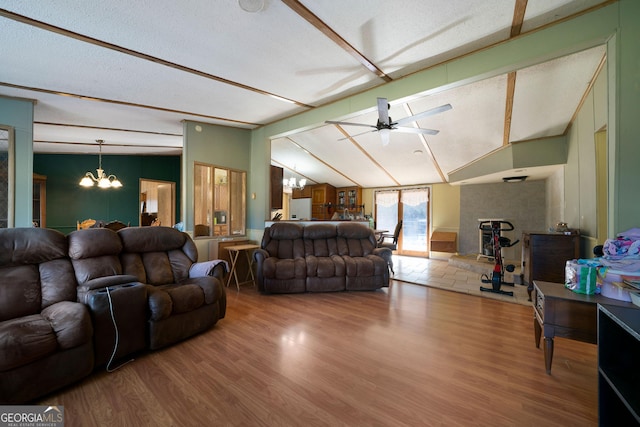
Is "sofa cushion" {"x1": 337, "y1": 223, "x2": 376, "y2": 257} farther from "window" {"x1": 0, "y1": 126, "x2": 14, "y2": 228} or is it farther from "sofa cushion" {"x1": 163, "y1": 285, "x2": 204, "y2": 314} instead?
"window" {"x1": 0, "y1": 126, "x2": 14, "y2": 228}

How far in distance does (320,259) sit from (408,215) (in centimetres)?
491

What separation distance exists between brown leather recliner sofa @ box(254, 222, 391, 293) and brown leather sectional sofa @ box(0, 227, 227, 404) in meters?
1.09

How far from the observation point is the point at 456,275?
5059 millimetres

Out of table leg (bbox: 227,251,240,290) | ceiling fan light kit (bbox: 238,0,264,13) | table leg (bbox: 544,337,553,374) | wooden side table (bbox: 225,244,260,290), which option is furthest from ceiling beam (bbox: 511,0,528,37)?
table leg (bbox: 227,251,240,290)

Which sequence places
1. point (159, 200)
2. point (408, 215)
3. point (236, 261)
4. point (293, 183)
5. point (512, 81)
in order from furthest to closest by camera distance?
point (408, 215)
point (159, 200)
point (293, 183)
point (236, 261)
point (512, 81)

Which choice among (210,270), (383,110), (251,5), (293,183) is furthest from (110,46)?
(293,183)

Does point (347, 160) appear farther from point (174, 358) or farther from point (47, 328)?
point (47, 328)

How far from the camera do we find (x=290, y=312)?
310 cm

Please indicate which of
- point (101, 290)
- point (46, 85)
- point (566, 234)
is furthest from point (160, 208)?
point (566, 234)

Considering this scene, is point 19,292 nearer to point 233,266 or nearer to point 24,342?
point 24,342

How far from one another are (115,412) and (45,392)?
→ 0.53 m

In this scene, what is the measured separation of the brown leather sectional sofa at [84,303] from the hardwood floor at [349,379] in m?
0.17

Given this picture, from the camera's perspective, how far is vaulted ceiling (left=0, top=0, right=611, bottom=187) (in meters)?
2.04

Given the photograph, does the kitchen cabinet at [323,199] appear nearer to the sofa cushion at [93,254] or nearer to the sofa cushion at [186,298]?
the sofa cushion at [186,298]
